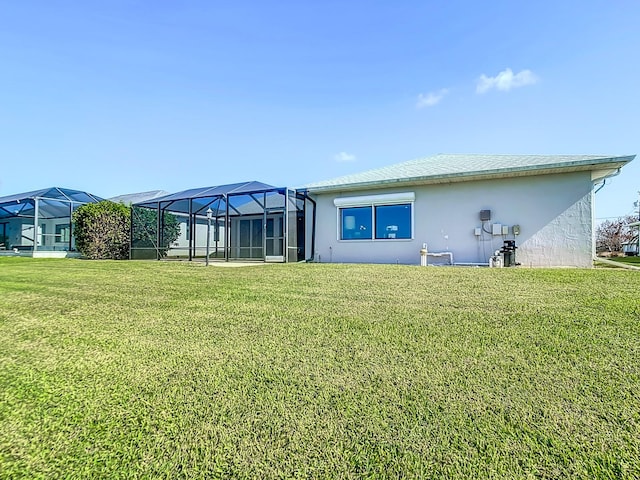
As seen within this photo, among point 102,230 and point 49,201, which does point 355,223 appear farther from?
point 49,201

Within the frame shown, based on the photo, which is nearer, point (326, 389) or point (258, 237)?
point (326, 389)

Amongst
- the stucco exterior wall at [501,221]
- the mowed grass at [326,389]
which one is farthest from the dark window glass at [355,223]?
the mowed grass at [326,389]

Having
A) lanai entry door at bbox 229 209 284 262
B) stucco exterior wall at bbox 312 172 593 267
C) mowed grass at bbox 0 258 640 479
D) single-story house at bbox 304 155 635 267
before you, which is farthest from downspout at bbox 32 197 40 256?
stucco exterior wall at bbox 312 172 593 267

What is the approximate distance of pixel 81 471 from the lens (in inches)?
81.9

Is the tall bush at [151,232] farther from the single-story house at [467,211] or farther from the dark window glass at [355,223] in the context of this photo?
the dark window glass at [355,223]

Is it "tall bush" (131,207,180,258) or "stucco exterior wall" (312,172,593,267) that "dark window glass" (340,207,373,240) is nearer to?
"stucco exterior wall" (312,172,593,267)

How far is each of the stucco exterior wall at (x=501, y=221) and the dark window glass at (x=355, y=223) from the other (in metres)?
0.29

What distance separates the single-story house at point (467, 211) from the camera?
10555mm

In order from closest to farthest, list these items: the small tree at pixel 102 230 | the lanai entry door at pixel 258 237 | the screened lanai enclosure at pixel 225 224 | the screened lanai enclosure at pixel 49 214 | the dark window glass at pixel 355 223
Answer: the dark window glass at pixel 355 223
the screened lanai enclosure at pixel 225 224
the lanai entry door at pixel 258 237
the small tree at pixel 102 230
the screened lanai enclosure at pixel 49 214

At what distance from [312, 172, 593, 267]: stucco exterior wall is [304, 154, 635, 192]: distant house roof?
0.40 meters

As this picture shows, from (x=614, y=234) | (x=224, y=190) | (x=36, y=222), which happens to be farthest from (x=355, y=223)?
(x=614, y=234)

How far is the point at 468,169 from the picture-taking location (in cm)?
1175

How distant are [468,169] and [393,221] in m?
3.16

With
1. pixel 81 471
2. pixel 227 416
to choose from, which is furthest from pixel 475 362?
pixel 81 471
